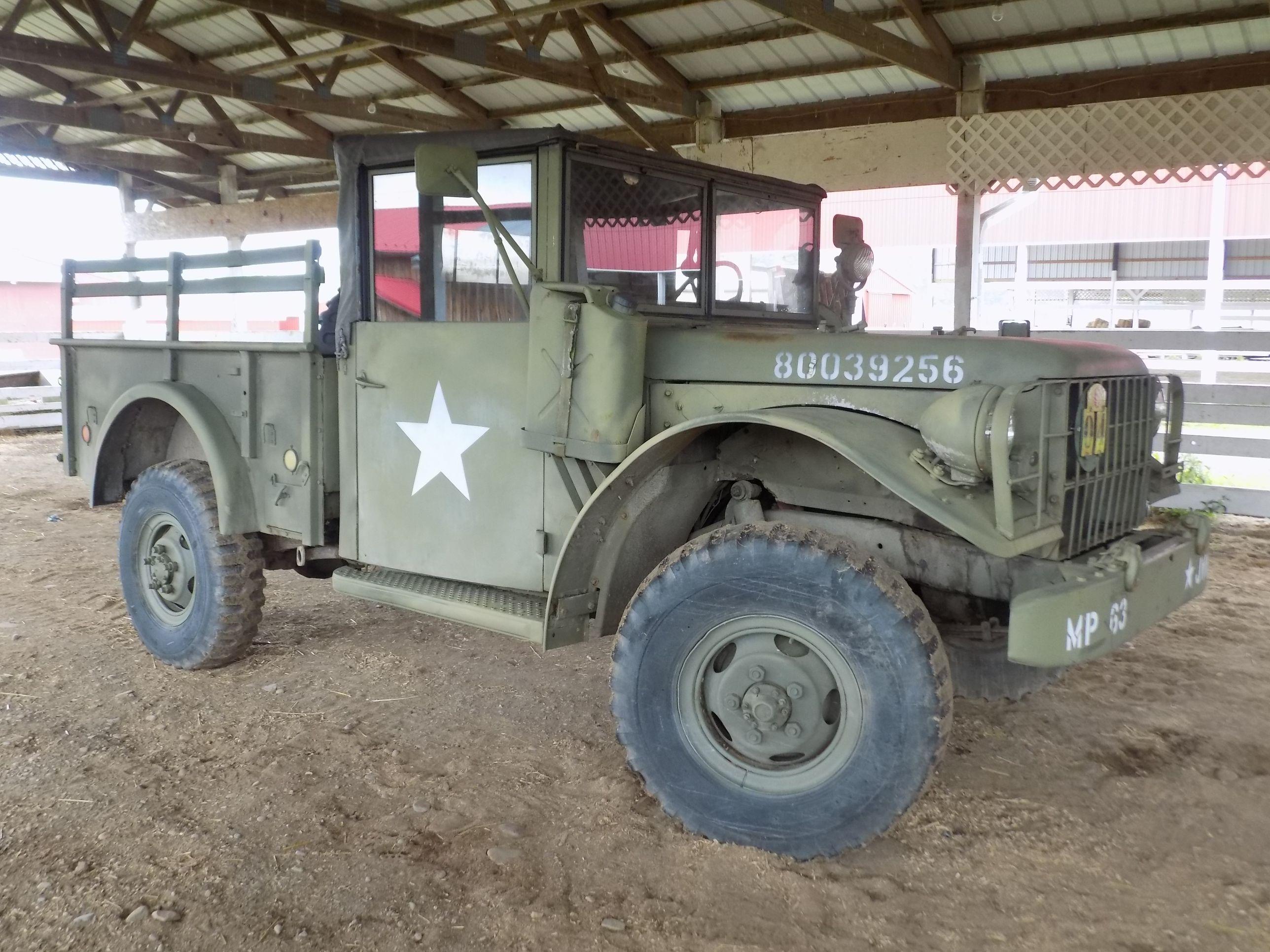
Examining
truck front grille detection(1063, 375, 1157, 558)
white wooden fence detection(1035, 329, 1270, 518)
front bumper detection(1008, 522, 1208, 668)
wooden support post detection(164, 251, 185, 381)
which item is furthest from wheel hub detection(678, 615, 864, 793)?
white wooden fence detection(1035, 329, 1270, 518)

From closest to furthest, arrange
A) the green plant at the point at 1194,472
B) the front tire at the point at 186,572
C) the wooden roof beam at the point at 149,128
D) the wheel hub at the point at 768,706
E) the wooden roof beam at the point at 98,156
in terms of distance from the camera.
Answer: the wheel hub at the point at 768,706 < the front tire at the point at 186,572 < the green plant at the point at 1194,472 < the wooden roof beam at the point at 149,128 < the wooden roof beam at the point at 98,156

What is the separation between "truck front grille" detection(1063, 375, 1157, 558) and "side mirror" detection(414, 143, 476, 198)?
1.73m

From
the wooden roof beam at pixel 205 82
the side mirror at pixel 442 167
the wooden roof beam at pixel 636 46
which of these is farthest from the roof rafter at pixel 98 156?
the side mirror at pixel 442 167

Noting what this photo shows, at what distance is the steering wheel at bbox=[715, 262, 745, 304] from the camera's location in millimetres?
3623

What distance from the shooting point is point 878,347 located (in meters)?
2.73

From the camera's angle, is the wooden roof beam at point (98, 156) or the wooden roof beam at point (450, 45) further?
the wooden roof beam at point (98, 156)

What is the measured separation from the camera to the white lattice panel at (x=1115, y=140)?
7.55m

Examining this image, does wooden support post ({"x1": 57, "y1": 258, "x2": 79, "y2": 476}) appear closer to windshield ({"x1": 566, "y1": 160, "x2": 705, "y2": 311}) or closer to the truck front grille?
windshield ({"x1": 566, "y1": 160, "x2": 705, "y2": 311})

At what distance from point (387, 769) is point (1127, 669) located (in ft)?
9.76

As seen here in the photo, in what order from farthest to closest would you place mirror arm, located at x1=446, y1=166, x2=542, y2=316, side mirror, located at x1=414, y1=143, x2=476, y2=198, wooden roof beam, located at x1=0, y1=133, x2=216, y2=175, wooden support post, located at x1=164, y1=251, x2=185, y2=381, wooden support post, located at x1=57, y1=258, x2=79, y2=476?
1. wooden roof beam, located at x1=0, y1=133, x2=216, y2=175
2. wooden support post, located at x1=57, y1=258, x2=79, y2=476
3. wooden support post, located at x1=164, y1=251, x2=185, y2=381
4. mirror arm, located at x1=446, y1=166, x2=542, y2=316
5. side mirror, located at x1=414, y1=143, x2=476, y2=198

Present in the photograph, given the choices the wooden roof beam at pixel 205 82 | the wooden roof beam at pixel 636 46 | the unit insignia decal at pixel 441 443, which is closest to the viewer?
the unit insignia decal at pixel 441 443

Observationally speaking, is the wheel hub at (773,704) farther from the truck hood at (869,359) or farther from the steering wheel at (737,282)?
the steering wheel at (737,282)

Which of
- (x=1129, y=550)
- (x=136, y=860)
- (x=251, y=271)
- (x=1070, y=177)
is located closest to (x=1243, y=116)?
(x=1070, y=177)

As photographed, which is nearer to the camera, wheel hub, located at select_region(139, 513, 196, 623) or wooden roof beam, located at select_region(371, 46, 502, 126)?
wheel hub, located at select_region(139, 513, 196, 623)
